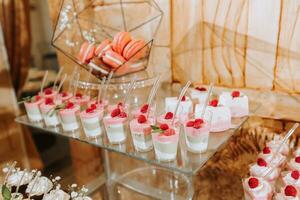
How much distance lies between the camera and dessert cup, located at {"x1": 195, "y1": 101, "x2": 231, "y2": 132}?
1.23 m

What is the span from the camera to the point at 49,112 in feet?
4.76

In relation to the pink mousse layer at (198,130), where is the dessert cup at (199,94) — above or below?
above

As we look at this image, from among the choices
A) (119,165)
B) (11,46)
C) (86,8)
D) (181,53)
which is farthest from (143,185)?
(11,46)

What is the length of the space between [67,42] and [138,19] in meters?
A: 0.39

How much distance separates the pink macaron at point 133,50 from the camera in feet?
4.69

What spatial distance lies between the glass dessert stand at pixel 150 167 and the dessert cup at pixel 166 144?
0.07ft

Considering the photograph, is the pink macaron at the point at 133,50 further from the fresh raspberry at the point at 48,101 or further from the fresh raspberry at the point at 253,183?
the fresh raspberry at the point at 253,183

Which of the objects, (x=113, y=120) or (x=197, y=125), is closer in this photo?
(x=197, y=125)

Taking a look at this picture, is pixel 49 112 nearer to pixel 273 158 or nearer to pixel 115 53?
pixel 115 53

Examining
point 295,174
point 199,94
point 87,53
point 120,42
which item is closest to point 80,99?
point 87,53

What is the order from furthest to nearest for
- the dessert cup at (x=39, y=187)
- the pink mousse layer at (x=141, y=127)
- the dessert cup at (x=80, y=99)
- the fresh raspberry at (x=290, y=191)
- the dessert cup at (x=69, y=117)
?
1. the dessert cup at (x=80, y=99)
2. the dessert cup at (x=69, y=117)
3. the dessert cup at (x=39, y=187)
4. the pink mousse layer at (x=141, y=127)
5. the fresh raspberry at (x=290, y=191)

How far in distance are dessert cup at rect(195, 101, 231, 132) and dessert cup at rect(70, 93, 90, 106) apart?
0.52 meters

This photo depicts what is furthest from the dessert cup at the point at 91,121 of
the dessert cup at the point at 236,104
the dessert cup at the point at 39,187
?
the dessert cup at the point at 236,104

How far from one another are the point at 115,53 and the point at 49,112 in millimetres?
380
